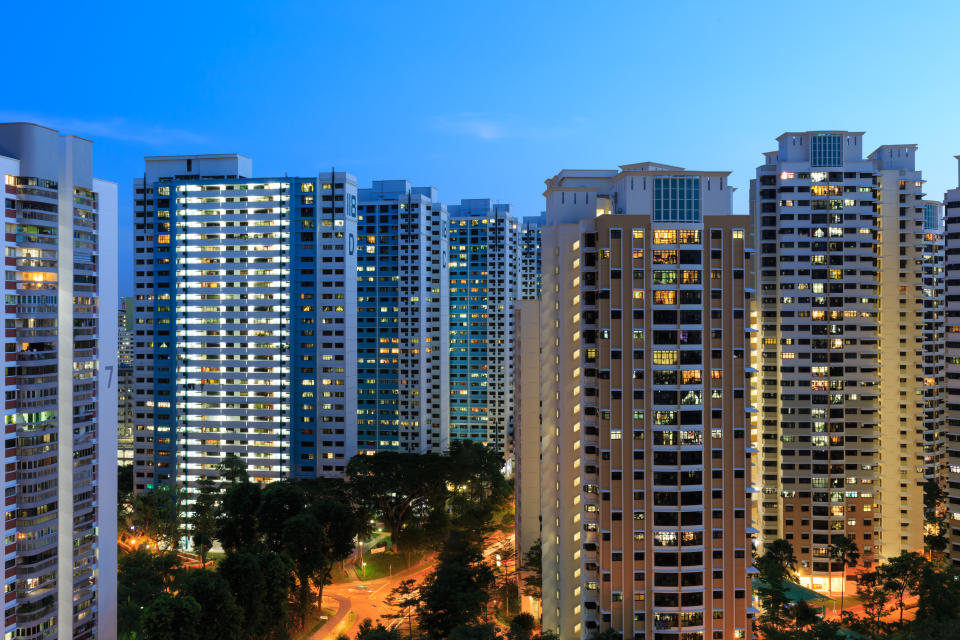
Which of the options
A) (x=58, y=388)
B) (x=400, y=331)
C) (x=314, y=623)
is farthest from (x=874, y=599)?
(x=400, y=331)

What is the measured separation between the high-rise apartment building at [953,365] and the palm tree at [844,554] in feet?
29.6

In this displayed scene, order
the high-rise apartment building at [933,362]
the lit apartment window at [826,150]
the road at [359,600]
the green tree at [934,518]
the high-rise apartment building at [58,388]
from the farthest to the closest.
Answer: the high-rise apartment building at [933,362]
the green tree at [934,518]
the lit apartment window at [826,150]
the road at [359,600]
the high-rise apartment building at [58,388]

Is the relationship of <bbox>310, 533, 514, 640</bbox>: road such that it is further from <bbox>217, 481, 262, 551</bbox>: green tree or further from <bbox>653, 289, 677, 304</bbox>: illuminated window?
<bbox>653, 289, 677, 304</bbox>: illuminated window

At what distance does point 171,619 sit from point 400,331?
83.3 meters

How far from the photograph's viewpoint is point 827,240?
83750mm

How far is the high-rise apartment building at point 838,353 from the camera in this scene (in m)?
82.4

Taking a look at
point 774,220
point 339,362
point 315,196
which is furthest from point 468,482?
point 774,220

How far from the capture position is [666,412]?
53562 mm

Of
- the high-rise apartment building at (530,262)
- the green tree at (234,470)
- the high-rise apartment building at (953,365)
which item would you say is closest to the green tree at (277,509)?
the green tree at (234,470)

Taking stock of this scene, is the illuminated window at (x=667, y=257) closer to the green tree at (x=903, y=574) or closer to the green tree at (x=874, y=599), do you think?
the green tree at (x=874, y=599)

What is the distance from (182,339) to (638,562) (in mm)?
74553

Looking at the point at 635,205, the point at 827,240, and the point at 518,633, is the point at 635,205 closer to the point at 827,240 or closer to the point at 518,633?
the point at 518,633

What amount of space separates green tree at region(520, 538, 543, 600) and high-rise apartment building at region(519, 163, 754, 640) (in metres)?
11.0

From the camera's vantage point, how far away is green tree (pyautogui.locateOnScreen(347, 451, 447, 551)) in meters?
91.2
